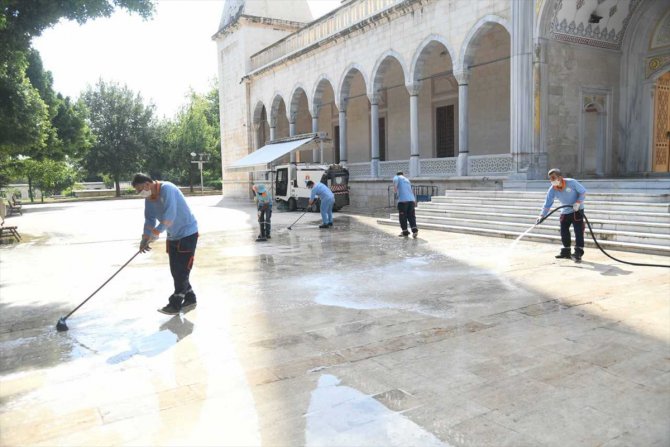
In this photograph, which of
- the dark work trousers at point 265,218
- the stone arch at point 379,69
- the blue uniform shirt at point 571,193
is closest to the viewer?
the blue uniform shirt at point 571,193

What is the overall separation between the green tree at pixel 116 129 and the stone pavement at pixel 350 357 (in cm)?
3913

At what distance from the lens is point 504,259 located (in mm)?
8109

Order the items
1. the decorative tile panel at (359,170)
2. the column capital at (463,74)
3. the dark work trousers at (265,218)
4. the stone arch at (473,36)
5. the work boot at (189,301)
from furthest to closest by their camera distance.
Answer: the decorative tile panel at (359,170) → the column capital at (463,74) → the stone arch at (473,36) → the dark work trousers at (265,218) → the work boot at (189,301)

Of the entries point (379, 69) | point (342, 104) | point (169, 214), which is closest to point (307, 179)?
point (342, 104)

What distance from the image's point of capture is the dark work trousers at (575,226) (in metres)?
7.74

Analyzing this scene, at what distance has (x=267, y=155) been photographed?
79.5ft

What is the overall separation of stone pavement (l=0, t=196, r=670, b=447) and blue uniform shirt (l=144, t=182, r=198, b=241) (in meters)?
0.87

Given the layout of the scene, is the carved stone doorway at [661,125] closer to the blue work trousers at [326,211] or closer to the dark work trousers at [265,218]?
the blue work trousers at [326,211]

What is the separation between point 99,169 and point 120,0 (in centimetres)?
3736

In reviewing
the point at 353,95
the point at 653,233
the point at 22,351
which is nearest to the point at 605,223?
the point at 653,233

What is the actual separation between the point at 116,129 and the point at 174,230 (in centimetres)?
4292

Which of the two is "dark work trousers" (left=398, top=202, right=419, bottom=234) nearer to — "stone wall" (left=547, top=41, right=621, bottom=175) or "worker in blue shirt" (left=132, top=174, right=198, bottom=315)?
"stone wall" (left=547, top=41, right=621, bottom=175)

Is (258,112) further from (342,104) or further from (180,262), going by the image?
(180,262)

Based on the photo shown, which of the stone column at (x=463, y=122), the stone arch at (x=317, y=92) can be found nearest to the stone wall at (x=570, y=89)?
the stone column at (x=463, y=122)
